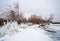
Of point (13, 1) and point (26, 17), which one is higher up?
point (13, 1)

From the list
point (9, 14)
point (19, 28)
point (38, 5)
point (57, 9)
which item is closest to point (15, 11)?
point (9, 14)

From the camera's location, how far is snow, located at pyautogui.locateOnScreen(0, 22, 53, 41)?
5.41 ft

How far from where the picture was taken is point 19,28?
171cm

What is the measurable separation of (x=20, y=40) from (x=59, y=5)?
861 millimetres

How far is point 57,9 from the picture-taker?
1.73 meters

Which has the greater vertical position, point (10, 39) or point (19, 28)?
point (19, 28)

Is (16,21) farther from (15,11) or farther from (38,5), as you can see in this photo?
(38,5)

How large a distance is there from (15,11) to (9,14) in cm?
11

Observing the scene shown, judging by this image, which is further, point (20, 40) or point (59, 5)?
point (59, 5)

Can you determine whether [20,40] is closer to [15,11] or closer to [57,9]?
[15,11]

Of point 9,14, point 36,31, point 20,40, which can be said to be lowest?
point 20,40

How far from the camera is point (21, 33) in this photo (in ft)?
5.49

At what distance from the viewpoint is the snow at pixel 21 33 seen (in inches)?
64.9

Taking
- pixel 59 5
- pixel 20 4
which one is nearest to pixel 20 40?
pixel 20 4
